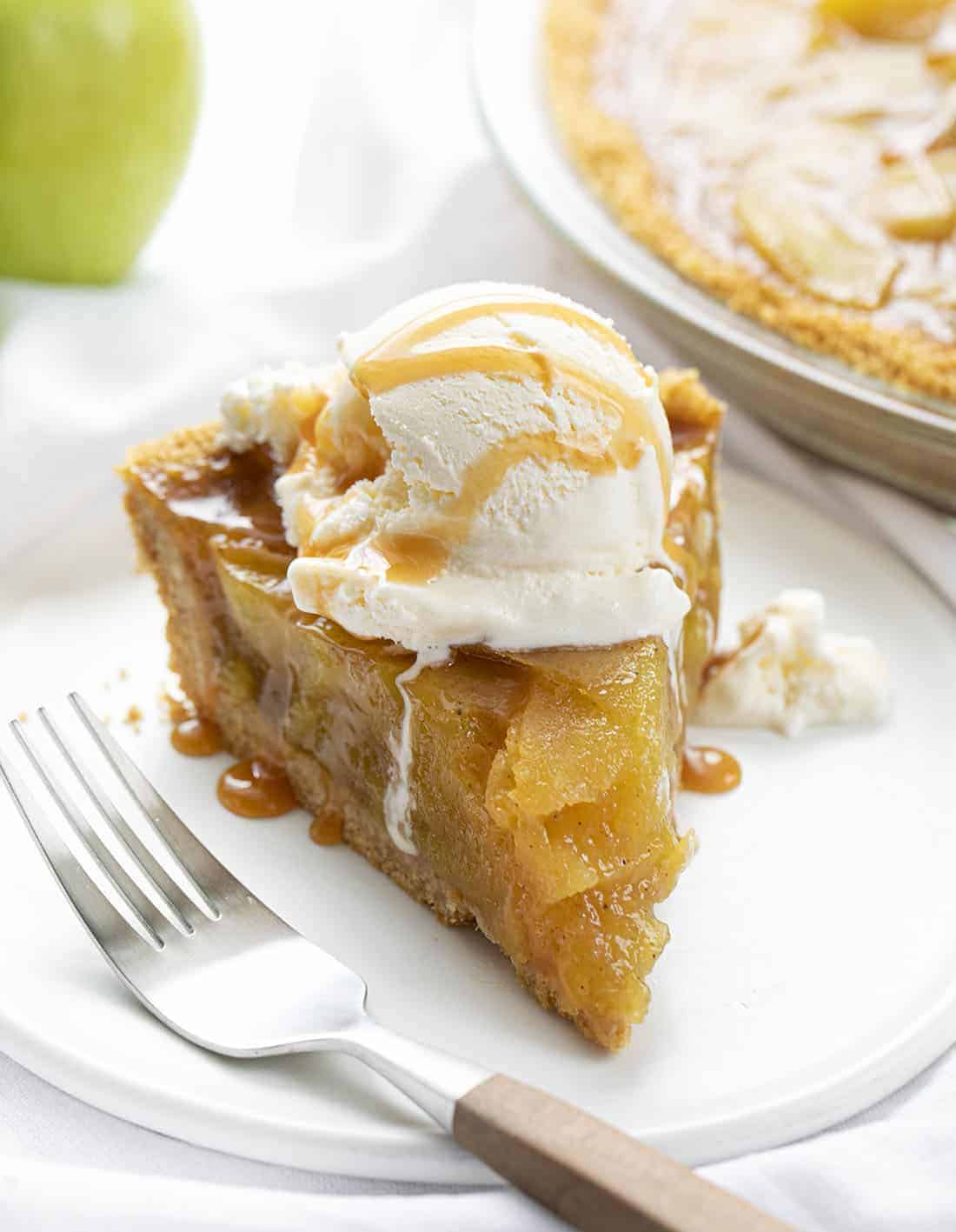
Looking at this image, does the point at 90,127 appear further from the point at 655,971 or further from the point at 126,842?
the point at 655,971

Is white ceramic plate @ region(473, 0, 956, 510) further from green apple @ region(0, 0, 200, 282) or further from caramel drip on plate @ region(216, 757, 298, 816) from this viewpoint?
caramel drip on plate @ region(216, 757, 298, 816)

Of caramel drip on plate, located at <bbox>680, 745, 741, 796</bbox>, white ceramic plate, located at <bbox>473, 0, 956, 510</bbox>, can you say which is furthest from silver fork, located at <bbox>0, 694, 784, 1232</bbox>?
white ceramic plate, located at <bbox>473, 0, 956, 510</bbox>

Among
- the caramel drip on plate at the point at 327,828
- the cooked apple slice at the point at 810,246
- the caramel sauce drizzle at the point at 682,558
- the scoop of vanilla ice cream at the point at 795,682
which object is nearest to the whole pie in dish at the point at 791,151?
the cooked apple slice at the point at 810,246

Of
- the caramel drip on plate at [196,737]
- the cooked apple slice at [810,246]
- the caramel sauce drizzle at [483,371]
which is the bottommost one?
the caramel drip on plate at [196,737]

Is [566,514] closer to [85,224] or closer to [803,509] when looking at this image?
[803,509]

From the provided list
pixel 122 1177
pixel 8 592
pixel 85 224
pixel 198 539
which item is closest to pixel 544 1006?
pixel 122 1177

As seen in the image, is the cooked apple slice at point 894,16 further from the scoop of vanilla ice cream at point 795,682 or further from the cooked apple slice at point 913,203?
the scoop of vanilla ice cream at point 795,682

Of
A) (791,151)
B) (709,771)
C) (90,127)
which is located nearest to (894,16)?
(791,151)
